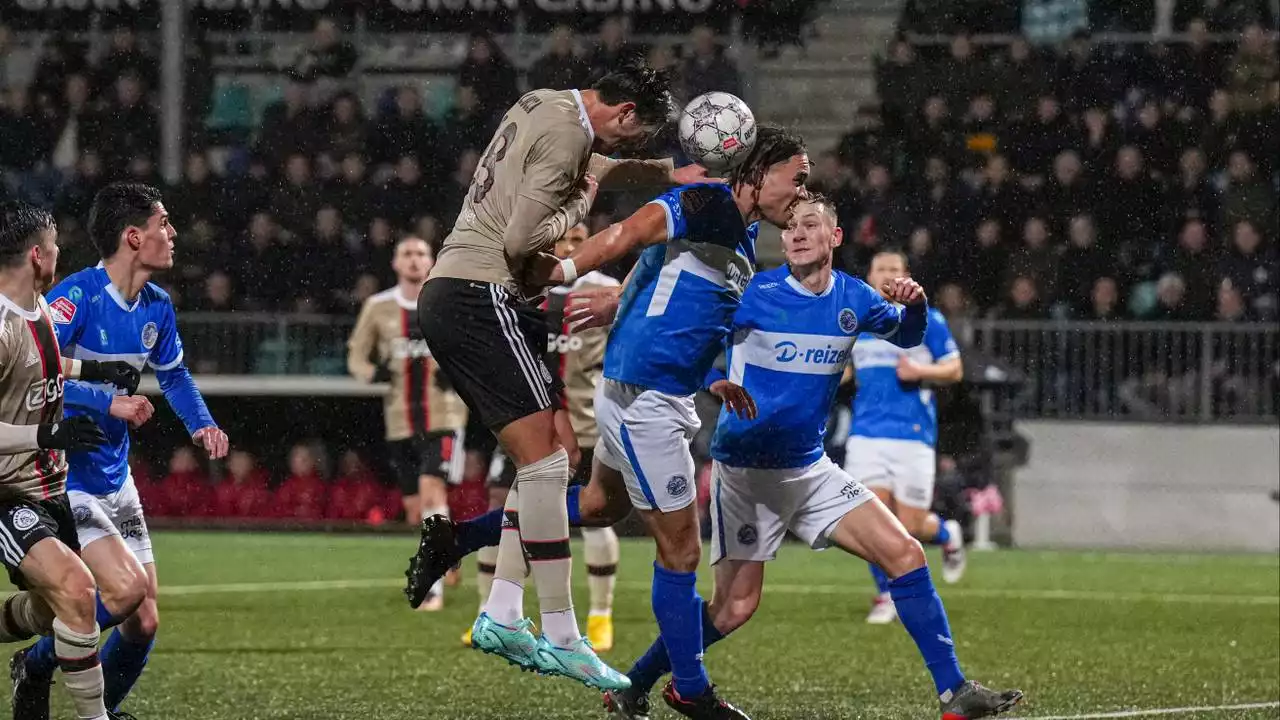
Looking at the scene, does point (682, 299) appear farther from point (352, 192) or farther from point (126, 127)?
point (126, 127)

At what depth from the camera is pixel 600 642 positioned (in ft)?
32.1

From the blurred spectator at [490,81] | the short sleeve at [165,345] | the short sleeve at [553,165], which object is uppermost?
the blurred spectator at [490,81]

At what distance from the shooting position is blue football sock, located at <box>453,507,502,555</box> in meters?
7.23

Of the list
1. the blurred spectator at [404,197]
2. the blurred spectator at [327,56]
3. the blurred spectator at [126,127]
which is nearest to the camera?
the blurred spectator at [404,197]

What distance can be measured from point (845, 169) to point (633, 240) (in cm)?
1235

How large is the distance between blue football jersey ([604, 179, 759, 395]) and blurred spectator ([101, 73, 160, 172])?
45.4ft

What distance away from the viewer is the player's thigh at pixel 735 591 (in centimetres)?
709

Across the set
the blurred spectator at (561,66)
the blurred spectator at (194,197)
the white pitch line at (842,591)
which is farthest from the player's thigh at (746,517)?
the blurred spectator at (194,197)

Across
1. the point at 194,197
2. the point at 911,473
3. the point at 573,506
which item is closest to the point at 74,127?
the point at 194,197

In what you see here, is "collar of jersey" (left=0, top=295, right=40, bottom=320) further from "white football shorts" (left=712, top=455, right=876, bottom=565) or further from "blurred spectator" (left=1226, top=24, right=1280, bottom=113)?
"blurred spectator" (left=1226, top=24, right=1280, bottom=113)

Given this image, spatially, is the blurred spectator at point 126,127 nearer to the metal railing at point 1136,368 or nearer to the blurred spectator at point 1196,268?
the metal railing at point 1136,368

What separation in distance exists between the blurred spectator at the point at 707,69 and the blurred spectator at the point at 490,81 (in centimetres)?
181

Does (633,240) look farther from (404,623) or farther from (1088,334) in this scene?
(1088,334)

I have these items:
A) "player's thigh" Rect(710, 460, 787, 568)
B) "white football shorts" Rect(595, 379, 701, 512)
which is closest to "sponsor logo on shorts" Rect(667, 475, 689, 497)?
"white football shorts" Rect(595, 379, 701, 512)
